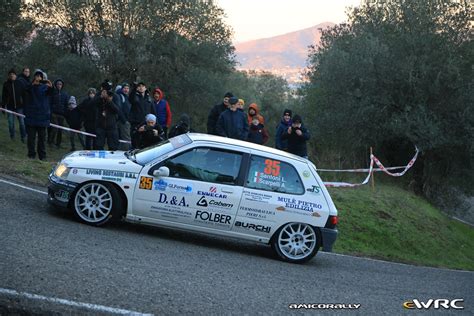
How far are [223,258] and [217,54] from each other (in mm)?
25638

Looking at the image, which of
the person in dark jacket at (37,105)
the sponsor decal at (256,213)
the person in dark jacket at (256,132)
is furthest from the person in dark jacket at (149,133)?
the sponsor decal at (256,213)

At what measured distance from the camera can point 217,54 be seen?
33.3m

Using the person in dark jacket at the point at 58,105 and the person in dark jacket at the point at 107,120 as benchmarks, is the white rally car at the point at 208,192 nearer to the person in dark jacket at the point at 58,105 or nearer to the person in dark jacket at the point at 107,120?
the person in dark jacket at the point at 107,120

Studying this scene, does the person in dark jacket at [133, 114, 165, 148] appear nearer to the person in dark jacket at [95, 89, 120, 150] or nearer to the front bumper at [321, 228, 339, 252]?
the person in dark jacket at [95, 89, 120, 150]

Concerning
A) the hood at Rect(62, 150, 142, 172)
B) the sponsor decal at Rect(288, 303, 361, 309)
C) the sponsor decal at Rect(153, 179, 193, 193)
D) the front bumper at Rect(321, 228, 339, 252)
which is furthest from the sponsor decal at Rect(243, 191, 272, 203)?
the sponsor decal at Rect(288, 303, 361, 309)

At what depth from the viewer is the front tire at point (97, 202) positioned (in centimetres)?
898

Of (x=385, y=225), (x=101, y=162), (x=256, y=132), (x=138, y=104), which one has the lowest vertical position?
(x=385, y=225)

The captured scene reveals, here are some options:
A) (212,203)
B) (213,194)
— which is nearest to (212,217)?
(212,203)

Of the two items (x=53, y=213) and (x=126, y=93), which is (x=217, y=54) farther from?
(x=53, y=213)

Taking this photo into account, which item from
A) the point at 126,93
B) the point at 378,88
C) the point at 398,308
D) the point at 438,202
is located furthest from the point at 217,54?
the point at 398,308

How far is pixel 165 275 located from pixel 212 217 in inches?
91.2

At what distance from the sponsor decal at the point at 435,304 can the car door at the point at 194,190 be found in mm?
2889

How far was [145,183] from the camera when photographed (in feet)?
29.8

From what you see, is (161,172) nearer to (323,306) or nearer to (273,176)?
(273,176)
